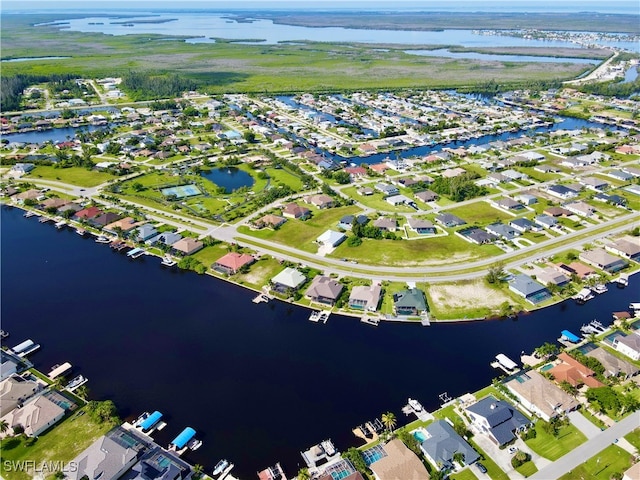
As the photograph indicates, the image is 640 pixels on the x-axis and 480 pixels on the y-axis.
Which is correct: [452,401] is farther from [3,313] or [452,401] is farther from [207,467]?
[3,313]

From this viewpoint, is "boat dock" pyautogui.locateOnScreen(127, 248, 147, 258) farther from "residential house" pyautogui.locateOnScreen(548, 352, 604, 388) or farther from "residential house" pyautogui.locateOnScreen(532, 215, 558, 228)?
"residential house" pyautogui.locateOnScreen(532, 215, 558, 228)

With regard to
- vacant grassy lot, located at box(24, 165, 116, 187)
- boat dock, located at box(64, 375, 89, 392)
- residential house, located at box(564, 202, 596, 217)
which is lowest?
boat dock, located at box(64, 375, 89, 392)

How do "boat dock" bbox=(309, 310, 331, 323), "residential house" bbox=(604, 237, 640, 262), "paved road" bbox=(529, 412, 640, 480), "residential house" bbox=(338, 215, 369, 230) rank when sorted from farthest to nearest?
"residential house" bbox=(338, 215, 369, 230)
"residential house" bbox=(604, 237, 640, 262)
"boat dock" bbox=(309, 310, 331, 323)
"paved road" bbox=(529, 412, 640, 480)

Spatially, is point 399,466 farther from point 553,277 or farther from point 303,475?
point 553,277

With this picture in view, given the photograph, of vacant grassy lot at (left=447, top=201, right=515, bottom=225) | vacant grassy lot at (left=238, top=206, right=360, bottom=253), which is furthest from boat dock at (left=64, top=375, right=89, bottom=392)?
vacant grassy lot at (left=447, top=201, right=515, bottom=225)

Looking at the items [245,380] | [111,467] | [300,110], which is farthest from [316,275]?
[300,110]

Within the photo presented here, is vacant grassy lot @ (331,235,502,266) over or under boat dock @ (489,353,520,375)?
over
